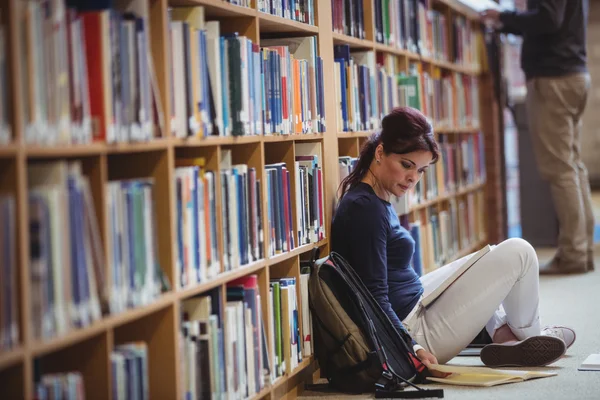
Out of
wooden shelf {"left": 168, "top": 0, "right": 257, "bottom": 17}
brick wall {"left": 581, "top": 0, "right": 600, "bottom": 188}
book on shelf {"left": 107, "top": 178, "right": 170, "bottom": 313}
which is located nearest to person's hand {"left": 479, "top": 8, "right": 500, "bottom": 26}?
wooden shelf {"left": 168, "top": 0, "right": 257, "bottom": 17}

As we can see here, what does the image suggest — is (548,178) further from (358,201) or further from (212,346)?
(212,346)

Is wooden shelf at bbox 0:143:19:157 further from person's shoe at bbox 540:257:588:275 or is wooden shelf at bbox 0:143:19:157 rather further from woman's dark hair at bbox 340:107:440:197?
person's shoe at bbox 540:257:588:275

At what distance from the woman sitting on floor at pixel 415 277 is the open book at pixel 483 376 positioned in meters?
0.08

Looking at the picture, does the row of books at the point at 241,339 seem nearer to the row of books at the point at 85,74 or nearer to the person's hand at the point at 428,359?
the person's hand at the point at 428,359

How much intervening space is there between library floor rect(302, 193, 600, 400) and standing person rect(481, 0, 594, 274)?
0.25 m

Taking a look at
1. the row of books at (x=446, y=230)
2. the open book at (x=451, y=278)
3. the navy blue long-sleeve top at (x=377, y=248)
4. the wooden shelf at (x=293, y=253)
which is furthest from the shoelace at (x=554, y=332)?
the row of books at (x=446, y=230)

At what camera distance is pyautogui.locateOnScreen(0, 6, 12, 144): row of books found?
164 centimetres

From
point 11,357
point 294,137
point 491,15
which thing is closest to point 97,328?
point 11,357

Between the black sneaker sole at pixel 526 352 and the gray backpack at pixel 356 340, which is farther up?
the gray backpack at pixel 356 340

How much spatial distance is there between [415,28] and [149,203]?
296 cm

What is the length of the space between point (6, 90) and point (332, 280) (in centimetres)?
153

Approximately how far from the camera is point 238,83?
2598 mm

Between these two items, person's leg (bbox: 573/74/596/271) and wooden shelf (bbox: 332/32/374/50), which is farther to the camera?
person's leg (bbox: 573/74/596/271)

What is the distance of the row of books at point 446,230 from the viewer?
4.44 m
